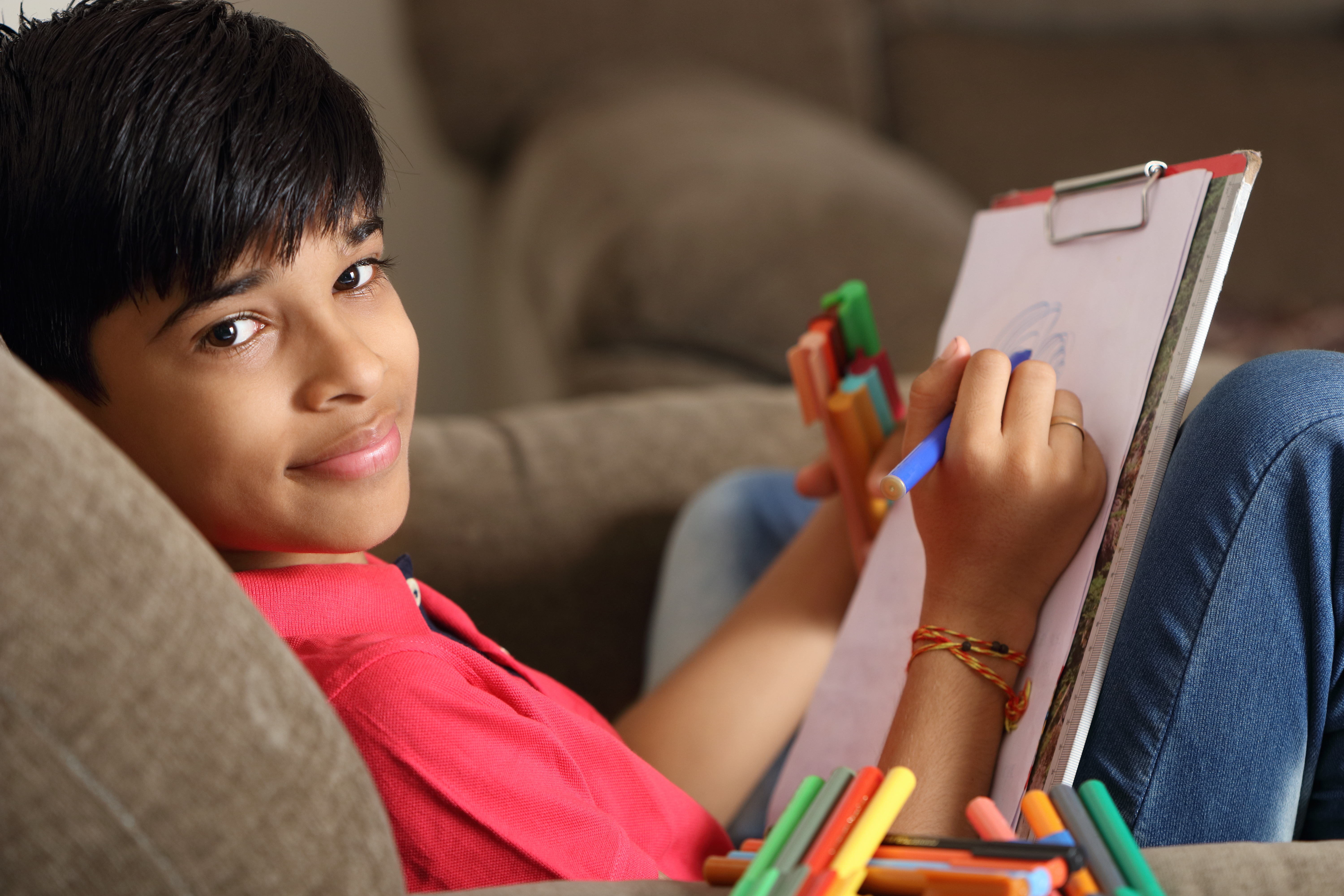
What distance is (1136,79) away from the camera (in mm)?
1751

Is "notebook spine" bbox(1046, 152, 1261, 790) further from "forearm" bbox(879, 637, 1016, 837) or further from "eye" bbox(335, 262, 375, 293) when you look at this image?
"eye" bbox(335, 262, 375, 293)

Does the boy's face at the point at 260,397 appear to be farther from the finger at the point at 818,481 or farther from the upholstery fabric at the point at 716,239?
the upholstery fabric at the point at 716,239

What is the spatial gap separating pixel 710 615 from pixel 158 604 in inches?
24.5

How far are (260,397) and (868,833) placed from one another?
289 millimetres

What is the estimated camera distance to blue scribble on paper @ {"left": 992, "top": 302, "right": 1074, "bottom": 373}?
0.58 meters

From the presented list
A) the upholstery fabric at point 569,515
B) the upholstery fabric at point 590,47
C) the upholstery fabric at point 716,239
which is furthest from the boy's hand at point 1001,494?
the upholstery fabric at point 590,47

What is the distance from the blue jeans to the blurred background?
710mm

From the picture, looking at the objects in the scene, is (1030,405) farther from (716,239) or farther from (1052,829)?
(716,239)

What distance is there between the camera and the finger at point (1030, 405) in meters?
0.50

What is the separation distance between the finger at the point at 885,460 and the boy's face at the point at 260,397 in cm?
36

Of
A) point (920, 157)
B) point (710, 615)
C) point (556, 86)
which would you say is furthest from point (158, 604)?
point (920, 157)

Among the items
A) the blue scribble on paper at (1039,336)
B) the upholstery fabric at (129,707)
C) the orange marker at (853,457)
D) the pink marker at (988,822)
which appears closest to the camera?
the upholstery fabric at (129,707)

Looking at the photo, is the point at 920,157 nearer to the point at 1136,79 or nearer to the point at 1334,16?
the point at 1136,79

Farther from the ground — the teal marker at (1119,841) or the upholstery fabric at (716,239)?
the upholstery fabric at (716,239)
